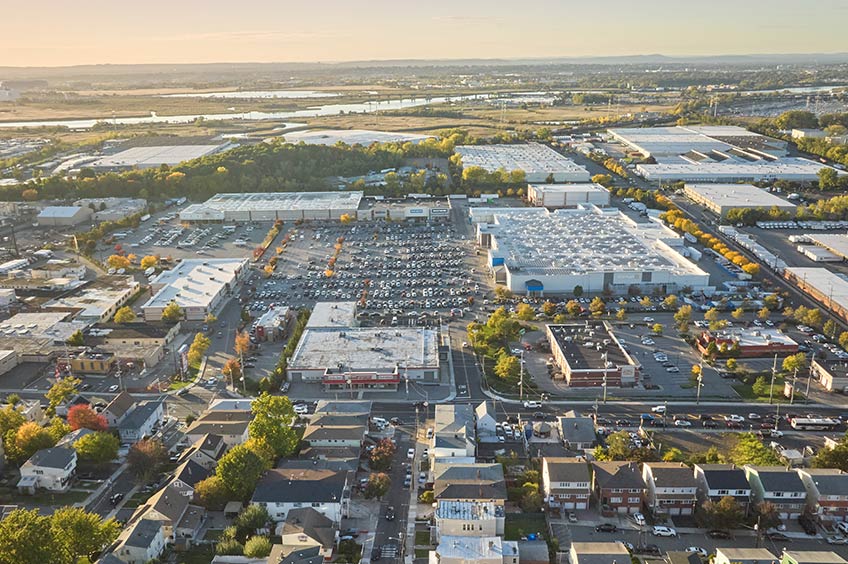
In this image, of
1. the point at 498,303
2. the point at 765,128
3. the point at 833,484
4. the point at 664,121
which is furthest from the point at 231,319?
the point at 664,121

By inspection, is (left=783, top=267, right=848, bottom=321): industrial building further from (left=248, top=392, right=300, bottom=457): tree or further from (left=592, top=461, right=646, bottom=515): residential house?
(left=248, top=392, right=300, bottom=457): tree

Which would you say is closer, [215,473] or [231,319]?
[215,473]

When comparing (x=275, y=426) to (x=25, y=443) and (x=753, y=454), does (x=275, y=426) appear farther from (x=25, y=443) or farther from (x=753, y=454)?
(x=753, y=454)

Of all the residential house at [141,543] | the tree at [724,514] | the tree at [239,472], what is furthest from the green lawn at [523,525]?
the residential house at [141,543]

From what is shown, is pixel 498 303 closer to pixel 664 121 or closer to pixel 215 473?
pixel 215 473

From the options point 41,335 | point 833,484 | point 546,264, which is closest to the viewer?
point 833,484

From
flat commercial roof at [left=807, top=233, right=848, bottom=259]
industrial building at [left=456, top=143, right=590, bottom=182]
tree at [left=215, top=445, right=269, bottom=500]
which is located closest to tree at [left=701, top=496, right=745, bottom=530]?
tree at [left=215, top=445, right=269, bottom=500]
